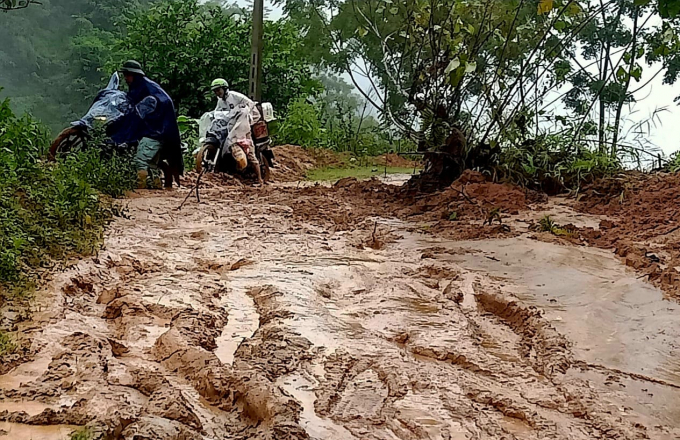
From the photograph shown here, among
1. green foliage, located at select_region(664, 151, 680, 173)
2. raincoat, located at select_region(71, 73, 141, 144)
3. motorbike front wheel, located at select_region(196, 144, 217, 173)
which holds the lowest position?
motorbike front wheel, located at select_region(196, 144, 217, 173)

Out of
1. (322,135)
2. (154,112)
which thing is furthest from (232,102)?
(322,135)

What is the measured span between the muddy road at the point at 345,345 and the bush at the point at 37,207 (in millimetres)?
182

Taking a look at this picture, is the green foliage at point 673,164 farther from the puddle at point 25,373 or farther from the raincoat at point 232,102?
the puddle at point 25,373

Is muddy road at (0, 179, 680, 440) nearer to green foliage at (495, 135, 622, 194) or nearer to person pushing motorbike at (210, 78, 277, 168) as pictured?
green foliage at (495, 135, 622, 194)

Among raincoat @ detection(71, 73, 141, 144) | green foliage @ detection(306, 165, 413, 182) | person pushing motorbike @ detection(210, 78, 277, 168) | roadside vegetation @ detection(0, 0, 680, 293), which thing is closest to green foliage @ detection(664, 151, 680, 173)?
roadside vegetation @ detection(0, 0, 680, 293)

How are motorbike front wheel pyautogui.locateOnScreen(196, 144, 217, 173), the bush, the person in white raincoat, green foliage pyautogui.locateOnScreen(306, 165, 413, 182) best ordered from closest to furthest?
the bush, the person in white raincoat, motorbike front wheel pyautogui.locateOnScreen(196, 144, 217, 173), green foliage pyautogui.locateOnScreen(306, 165, 413, 182)

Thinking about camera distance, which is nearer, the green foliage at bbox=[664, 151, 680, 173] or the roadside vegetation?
the roadside vegetation

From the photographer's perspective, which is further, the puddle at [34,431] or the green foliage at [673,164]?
the green foliage at [673,164]

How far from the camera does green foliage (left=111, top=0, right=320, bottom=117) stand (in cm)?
1565

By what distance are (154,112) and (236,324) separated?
15.8 ft

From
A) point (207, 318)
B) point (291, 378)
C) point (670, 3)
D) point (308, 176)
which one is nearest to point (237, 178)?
point (308, 176)

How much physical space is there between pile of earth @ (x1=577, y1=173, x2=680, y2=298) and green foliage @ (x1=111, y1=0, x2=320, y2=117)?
409 inches

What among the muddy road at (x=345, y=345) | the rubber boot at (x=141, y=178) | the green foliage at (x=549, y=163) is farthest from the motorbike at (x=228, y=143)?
the muddy road at (x=345, y=345)

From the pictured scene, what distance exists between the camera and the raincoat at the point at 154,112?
305 inches
